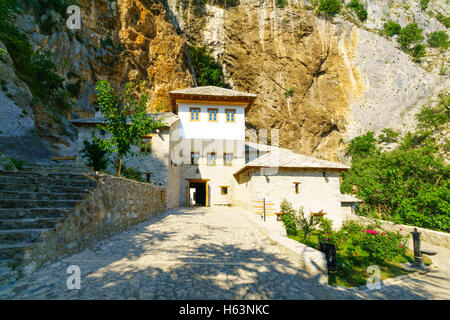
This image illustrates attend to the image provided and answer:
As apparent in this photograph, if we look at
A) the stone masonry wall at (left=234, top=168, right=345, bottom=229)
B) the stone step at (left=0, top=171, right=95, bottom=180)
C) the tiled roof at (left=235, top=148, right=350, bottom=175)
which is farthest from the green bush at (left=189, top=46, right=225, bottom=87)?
the stone step at (left=0, top=171, right=95, bottom=180)

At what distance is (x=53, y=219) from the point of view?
366 cm

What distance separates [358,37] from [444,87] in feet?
53.5

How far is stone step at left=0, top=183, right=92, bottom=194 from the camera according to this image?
4.32 meters

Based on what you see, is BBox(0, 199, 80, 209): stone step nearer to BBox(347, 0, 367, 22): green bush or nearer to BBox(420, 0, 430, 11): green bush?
BBox(347, 0, 367, 22): green bush

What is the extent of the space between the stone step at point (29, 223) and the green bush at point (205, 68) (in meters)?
25.9

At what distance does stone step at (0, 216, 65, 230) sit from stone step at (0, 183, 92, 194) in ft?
3.38

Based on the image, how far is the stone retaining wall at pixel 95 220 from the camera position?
133 inches

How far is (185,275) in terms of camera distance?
327 centimetres

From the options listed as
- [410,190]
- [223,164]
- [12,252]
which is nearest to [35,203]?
[12,252]

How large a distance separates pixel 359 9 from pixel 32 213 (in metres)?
58.8

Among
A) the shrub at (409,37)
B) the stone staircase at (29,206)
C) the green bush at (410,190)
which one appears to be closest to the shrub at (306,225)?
the green bush at (410,190)

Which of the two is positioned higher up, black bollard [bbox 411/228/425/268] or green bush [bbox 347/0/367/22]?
green bush [bbox 347/0/367/22]

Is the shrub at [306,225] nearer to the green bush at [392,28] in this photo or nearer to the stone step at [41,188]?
the stone step at [41,188]
